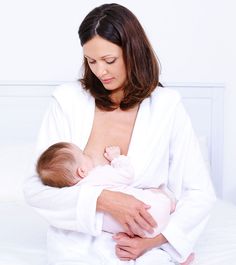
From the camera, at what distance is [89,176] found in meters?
1.42

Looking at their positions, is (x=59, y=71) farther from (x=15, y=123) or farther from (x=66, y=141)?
(x=66, y=141)

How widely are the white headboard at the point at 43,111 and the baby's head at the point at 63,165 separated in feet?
4.42

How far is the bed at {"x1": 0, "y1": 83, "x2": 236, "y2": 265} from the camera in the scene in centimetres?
172

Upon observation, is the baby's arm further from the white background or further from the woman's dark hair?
the white background

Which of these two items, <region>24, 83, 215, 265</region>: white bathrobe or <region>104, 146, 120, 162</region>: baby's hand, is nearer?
<region>24, 83, 215, 265</region>: white bathrobe

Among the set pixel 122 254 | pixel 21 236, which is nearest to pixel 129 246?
pixel 122 254

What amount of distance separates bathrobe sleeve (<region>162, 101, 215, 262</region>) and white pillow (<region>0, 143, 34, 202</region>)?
3.23 feet

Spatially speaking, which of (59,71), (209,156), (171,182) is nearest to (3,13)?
(59,71)

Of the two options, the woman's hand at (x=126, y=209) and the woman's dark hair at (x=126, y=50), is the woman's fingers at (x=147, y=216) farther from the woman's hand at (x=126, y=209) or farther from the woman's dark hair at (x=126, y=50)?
the woman's dark hair at (x=126, y=50)

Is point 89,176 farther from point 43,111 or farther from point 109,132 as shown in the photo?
point 43,111

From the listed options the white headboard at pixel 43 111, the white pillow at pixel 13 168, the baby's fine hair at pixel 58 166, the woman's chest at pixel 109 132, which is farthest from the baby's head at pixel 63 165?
the white headboard at pixel 43 111

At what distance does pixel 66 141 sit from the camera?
1583 millimetres

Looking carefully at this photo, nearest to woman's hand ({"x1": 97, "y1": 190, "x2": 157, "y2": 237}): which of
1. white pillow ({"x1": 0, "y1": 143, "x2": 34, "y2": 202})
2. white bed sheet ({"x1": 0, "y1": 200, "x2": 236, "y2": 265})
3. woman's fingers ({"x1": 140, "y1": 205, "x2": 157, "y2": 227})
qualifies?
woman's fingers ({"x1": 140, "y1": 205, "x2": 157, "y2": 227})

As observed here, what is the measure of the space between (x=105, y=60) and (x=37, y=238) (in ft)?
2.42
